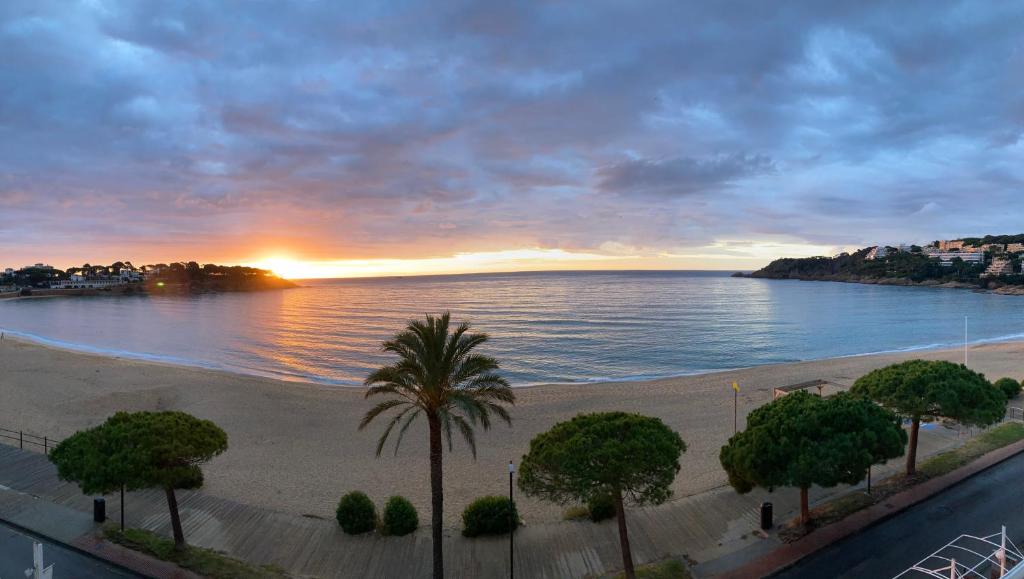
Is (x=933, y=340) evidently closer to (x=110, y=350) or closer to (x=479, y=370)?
(x=479, y=370)

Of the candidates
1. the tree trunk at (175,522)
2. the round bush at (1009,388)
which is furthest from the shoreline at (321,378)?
the tree trunk at (175,522)

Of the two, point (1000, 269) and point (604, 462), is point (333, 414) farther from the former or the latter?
point (1000, 269)

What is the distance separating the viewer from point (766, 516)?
17062 millimetres

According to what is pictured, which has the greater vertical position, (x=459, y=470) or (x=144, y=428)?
(x=144, y=428)

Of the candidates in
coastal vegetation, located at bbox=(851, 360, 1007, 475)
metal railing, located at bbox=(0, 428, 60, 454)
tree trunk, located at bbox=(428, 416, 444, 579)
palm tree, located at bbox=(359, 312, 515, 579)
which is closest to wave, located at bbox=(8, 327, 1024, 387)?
metal railing, located at bbox=(0, 428, 60, 454)

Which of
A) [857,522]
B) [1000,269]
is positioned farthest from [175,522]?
[1000,269]

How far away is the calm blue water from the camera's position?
186 ft

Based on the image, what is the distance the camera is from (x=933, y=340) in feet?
230

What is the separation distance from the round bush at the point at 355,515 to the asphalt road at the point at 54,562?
5946 mm

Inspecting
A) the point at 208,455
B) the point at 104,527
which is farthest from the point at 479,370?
the point at 104,527

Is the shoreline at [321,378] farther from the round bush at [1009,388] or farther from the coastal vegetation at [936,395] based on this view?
the coastal vegetation at [936,395]

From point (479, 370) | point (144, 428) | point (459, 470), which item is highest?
point (479, 370)

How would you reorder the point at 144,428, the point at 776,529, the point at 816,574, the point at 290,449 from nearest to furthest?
the point at 816,574 < the point at 144,428 < the point at 776,529 < the point at 290,449

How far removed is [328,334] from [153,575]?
232 ft
